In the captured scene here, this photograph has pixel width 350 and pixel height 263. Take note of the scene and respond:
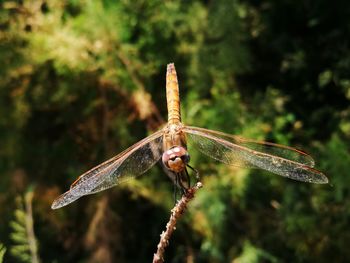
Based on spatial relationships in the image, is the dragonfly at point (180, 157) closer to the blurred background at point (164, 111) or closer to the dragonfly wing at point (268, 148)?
the dragonfly wing at point (268, 148)

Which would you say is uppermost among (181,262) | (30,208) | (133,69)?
(133,69)

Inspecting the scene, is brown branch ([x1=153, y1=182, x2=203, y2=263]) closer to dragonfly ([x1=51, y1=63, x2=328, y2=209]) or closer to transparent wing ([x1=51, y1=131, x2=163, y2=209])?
dragonfly ([x1=51, y1=63, x2=328, y2=209])

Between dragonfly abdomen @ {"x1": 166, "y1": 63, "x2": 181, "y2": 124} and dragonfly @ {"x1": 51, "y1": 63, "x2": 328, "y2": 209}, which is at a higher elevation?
dragonfly abdomen @ {"x1": 166, "y1": 63, "x2": 181, "y2": 124}

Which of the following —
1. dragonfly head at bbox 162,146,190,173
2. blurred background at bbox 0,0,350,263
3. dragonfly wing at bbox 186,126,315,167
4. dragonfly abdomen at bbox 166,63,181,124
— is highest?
blurred background at bbox 0,0,350,263

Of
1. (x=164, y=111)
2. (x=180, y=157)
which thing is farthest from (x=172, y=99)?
(x=164, y=111)

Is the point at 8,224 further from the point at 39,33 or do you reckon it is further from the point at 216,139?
the point at 216,139

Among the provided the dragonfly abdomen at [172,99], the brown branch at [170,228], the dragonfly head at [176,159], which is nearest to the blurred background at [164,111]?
the dragonfly abdomen at [172,99]

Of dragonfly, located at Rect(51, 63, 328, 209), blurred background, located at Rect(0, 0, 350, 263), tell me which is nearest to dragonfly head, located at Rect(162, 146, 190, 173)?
dragonfly, located at Rect(51, 63, 328, 209)

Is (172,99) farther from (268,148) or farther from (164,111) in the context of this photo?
(164,111)

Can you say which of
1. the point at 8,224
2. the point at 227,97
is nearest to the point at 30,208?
the point at 8,224
